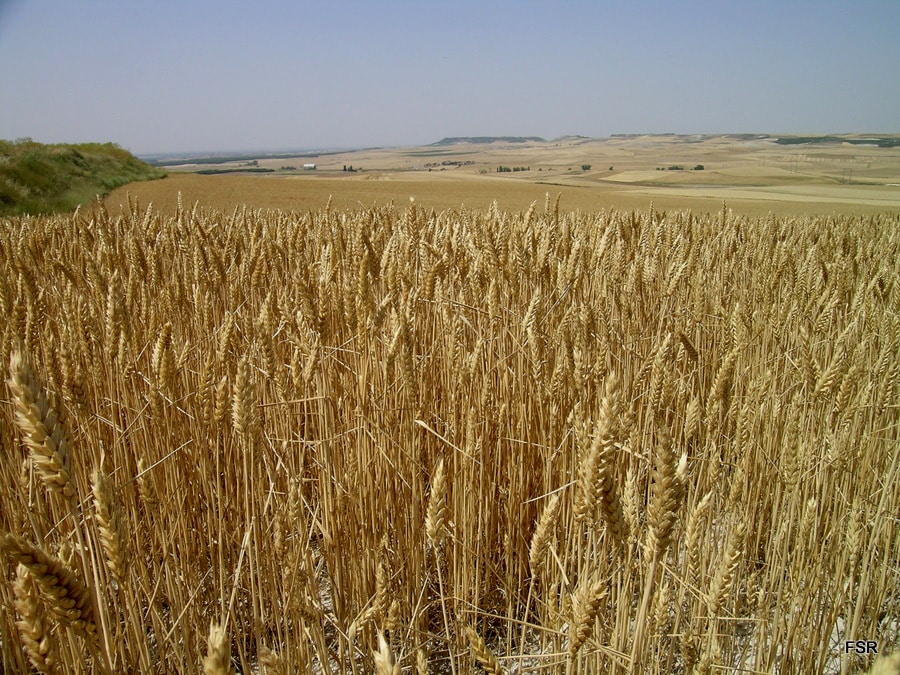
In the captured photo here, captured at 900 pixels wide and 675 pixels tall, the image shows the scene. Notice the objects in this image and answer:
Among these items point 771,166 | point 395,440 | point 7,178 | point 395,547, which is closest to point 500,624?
point 395,547

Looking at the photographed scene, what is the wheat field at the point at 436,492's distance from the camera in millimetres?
883

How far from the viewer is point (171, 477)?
4.87 feet

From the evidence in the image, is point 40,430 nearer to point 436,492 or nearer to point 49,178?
point 436,492

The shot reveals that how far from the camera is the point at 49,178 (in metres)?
14.5

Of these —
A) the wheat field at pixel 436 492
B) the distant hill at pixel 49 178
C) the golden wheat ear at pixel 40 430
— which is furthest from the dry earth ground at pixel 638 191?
the golden wheat ear at pixel 40 430

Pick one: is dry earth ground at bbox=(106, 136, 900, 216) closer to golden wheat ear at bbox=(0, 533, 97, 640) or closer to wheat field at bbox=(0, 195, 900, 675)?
wheat field at bbox=(0, 195, 900, 675)

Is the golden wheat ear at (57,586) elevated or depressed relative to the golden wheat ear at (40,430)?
depressed

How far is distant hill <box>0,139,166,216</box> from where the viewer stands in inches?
458

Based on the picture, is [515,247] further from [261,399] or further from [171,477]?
[171,477]

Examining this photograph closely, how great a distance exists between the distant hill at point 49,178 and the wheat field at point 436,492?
36.4 feet

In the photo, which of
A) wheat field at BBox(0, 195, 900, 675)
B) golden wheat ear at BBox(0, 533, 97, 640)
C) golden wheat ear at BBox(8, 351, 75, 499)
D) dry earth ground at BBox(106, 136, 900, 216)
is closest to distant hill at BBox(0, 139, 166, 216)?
dry earth ground at BBox(106, 136, 900, 216)

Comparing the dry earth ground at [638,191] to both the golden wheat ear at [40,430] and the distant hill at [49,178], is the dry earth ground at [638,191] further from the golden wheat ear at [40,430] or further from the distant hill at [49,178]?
the golden wheat ear at [40,430]

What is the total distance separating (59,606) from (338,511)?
71 cm

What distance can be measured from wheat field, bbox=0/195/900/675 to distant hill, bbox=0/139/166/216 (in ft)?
36.4
